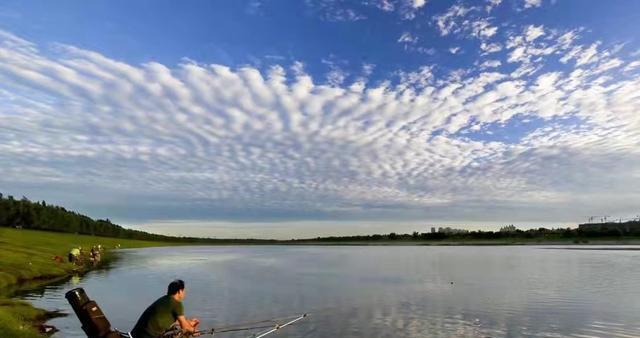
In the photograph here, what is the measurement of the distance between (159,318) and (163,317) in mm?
116

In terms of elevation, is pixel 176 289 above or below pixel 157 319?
above

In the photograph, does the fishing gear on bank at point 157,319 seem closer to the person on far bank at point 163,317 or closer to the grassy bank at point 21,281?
the person on far bank at point 163,317

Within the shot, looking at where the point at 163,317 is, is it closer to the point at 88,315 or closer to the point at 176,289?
the point at 176,289

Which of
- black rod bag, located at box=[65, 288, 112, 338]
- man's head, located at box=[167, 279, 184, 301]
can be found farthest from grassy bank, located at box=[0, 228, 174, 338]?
man's head, located at box=[167, 279, 184, 301]

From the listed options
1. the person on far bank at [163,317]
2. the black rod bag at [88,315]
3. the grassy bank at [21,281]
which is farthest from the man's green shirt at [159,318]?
the grassy bank at [21,281]

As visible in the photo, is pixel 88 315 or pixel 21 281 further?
pixel 21 281

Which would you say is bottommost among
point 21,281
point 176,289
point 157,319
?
point 21,281

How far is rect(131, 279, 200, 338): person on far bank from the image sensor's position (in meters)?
14.6

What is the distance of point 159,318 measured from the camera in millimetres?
14586

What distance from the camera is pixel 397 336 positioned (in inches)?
1031

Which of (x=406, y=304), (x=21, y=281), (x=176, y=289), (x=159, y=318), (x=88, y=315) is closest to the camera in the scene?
(x=159, y=318)

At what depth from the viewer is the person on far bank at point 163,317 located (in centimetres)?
1459

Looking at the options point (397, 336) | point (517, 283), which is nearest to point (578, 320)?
point (397, 336)

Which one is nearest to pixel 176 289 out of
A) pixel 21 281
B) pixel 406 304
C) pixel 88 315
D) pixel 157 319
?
pixel 157 319
